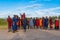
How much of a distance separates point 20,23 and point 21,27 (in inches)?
35.6

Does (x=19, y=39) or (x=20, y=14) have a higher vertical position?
(x=20, y=14)

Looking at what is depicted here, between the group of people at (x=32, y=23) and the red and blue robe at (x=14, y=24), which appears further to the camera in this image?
the group of people at (x=32, y=23)

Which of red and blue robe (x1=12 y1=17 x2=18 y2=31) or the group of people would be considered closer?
red and blue robe (x1=12 y1=17 x2=18 y2=31)

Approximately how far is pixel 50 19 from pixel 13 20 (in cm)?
531

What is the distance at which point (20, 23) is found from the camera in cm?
2319

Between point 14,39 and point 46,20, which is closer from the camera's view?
point 14,39

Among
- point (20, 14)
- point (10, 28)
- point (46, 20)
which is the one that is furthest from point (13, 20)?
point (46, 20)

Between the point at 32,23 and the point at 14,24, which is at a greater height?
the point at 14,24

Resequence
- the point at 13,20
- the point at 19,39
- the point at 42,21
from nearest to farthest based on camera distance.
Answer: the point at 19,39 → the point at 13,20 → the point at 42,21

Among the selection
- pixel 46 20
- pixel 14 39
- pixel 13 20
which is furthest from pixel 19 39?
pixel 46 20

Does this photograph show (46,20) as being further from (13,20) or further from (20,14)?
(13,20)

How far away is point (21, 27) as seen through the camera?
24.0 metres

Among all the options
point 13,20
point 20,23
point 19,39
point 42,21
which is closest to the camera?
point 19,39

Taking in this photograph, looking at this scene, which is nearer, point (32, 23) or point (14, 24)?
point (14, 24)
